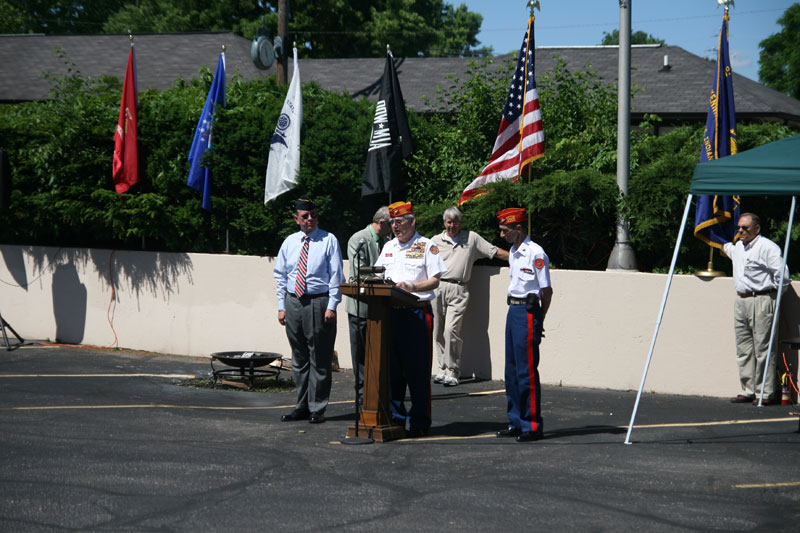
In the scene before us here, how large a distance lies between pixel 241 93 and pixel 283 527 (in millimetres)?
10402

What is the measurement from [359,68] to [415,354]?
73.2ft

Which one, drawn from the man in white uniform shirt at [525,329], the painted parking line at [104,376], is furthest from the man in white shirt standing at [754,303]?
the painted parking line at [104,376]

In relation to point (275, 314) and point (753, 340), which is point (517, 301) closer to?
point (753, 340)

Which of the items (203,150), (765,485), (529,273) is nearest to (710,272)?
(529,273)

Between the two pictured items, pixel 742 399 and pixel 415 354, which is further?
pixel 742 399

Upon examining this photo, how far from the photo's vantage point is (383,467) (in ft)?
22.8

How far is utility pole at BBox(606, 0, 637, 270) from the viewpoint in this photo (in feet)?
37.2

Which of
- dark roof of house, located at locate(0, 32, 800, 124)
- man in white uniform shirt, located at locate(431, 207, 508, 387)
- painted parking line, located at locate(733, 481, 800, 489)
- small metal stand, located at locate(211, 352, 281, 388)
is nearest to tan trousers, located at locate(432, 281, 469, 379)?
man in white uniform shirt, located at locate(431, 207, 508, 387)

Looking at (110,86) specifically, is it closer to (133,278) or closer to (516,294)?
(133,278)

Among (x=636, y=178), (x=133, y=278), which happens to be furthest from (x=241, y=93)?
(x=636, y=178)

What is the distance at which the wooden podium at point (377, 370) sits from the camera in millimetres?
7934

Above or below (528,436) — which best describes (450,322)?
above

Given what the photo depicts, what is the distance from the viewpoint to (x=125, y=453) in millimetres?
7250

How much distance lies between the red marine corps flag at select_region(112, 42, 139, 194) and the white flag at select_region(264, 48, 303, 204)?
2285mm
